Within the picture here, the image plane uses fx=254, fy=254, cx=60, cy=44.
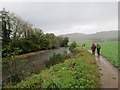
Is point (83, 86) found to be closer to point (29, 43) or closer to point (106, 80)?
point (106, 80)

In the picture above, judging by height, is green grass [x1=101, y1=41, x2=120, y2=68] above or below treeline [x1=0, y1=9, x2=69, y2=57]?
below

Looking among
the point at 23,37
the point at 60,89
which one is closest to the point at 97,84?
the point at 60,89

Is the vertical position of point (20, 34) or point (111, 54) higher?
point (20, 34)

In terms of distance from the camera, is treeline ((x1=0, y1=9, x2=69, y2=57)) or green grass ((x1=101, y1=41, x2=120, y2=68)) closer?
green grass ((x1=101, y1=41, x2=120, y2=68))

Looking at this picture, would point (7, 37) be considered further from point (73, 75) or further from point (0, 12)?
point (73, 75)

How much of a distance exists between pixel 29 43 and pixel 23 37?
9.00 feet

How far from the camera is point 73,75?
59.4ft

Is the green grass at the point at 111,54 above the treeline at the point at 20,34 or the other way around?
the other way around

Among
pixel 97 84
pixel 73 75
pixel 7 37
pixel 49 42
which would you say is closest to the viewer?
pixel 97 84

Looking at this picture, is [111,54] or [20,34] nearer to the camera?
[111,54]

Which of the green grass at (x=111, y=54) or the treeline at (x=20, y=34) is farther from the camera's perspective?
the treeline at (x=20, y=34)

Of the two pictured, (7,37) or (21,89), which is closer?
(21,89)

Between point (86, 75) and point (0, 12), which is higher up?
point (0, 12)

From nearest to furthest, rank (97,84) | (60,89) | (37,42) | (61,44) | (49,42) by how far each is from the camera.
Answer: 1. (60,89)
2. (97,84)
3. (37,42)
4. (49,42)
5. (61,44)
